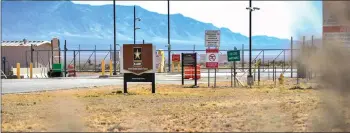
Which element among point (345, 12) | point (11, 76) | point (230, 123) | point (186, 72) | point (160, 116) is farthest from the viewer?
point (11, 76)

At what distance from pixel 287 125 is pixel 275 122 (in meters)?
0.24

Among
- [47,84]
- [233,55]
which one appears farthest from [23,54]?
[233,55]

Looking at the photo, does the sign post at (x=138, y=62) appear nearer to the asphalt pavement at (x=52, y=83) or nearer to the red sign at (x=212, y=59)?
the asphalt pavement at (x=52, y=83)

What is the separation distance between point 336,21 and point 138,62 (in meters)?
12.1

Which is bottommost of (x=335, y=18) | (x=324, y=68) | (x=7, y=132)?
(x=7, y=132)

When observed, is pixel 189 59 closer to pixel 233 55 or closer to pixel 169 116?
pixel 233 55

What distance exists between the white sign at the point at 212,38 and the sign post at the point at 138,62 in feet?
16.4

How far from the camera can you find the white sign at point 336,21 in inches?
343

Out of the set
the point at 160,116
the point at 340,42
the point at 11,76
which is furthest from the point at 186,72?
the point at 340,42

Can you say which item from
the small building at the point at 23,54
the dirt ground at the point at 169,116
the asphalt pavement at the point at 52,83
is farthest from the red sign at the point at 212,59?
the small building at the point at 23,54

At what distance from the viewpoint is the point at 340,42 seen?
32.1 ft

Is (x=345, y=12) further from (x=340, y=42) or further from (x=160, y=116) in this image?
(x=160, y=116)

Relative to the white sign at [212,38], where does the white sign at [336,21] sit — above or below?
below

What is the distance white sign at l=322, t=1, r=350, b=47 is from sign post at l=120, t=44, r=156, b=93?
1113 centimetres
